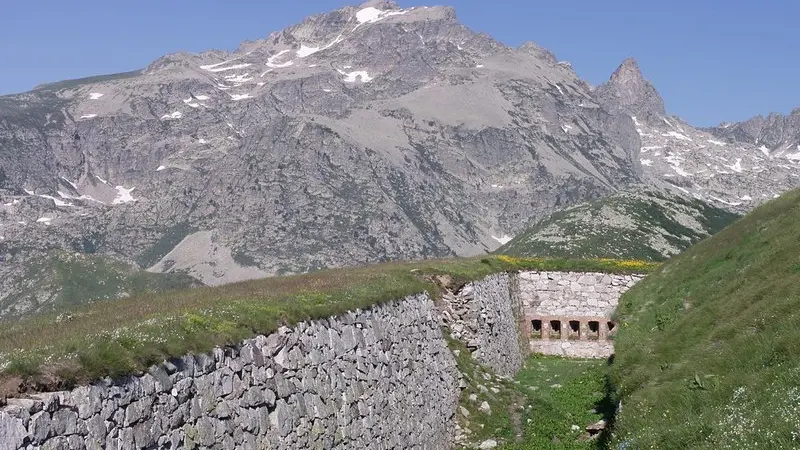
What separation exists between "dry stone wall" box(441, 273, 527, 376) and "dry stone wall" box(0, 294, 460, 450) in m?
5.00

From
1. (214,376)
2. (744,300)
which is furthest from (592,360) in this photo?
(214,376)

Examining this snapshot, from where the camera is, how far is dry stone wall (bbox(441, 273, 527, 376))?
34188 mm

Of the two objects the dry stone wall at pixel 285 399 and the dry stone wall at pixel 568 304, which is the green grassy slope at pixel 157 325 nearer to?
the dry stone wall at pixel 285 399

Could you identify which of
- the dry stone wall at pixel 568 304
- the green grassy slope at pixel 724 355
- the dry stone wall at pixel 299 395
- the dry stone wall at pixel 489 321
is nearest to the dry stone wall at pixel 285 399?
the dry stone wall at pixel 299 395

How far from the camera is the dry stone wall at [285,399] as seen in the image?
10898 millimetres

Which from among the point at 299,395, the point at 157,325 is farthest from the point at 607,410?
the point at 157,325

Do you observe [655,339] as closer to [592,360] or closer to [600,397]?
[600,397]

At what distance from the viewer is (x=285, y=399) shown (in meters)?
16.8

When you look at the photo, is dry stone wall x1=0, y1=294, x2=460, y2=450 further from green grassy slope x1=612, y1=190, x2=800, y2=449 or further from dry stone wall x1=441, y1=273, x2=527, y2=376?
green grassy slope x1=612, y1=190, x2=800, y2=449

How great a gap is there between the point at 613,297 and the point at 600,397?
2014cm

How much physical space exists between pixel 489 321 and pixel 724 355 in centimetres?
2244

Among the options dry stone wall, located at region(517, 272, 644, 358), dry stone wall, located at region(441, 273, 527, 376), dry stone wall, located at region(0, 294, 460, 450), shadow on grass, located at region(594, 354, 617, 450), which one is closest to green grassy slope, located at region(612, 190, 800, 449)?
shadow on grass, located at region(594, 354, 617, 450)

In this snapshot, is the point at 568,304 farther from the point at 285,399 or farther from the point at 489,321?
the point at 285,399

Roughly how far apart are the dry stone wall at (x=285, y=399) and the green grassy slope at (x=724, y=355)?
7.26m
